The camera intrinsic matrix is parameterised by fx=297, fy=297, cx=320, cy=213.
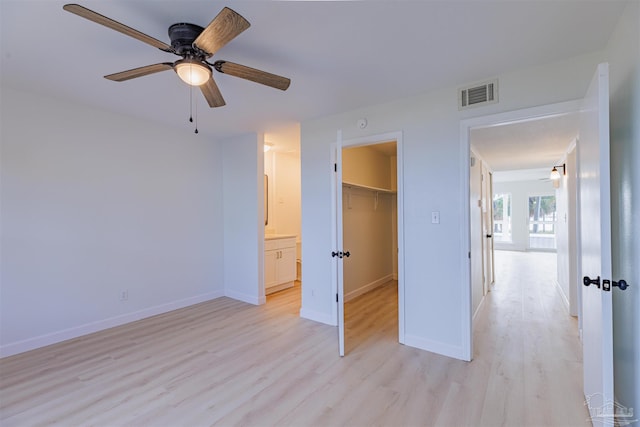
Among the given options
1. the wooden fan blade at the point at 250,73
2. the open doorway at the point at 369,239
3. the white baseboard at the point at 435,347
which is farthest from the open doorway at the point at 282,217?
the wooden fan blade at the point at 250,73

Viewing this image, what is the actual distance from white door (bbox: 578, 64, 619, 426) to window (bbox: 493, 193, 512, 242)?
32.5ft

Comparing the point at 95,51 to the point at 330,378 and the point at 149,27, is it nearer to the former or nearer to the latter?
the point at 149,27

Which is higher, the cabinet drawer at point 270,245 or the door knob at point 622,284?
the door knob at point 622,284

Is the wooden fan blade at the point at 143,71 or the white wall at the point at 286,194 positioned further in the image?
the white wall at the point at 286,194

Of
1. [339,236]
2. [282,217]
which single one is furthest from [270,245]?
[339,236]

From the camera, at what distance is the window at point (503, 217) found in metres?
10.7

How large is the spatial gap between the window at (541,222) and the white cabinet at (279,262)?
30.4 feet

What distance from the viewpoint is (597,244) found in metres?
1.55

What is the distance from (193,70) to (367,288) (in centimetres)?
402

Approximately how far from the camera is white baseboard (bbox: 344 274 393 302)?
4.46m

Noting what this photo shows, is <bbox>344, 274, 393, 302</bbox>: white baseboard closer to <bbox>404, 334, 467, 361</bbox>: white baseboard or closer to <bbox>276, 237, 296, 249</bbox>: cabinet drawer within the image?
<bbox>276, 237, 296, 249</bbox>: cabinet drawer

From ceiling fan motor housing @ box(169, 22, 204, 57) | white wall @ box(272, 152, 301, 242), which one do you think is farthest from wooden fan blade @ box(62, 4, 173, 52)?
white wall @ box(272, 152, 301, 242)

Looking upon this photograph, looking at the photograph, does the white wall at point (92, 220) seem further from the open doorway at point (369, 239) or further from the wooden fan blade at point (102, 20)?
the wooden fan blade at point (102, 20)

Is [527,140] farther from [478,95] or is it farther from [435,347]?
[435,347]
